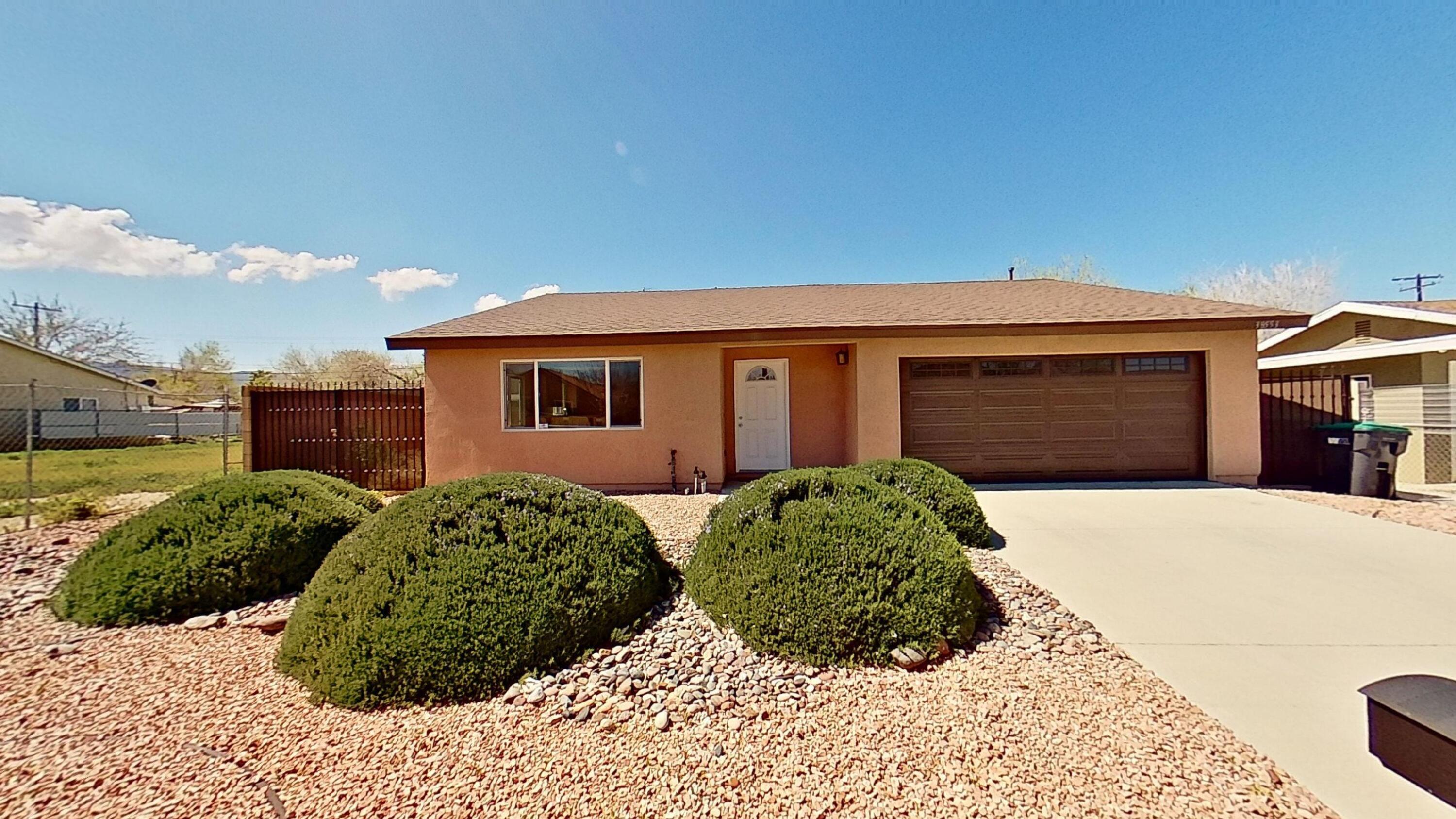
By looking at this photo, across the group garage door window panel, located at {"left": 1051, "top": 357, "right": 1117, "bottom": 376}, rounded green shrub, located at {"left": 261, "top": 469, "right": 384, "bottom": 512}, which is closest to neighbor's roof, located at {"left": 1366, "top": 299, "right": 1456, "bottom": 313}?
garage door window panel, located at {"left": 1051, "top": 357, "right": 1117, "bottom": 376}

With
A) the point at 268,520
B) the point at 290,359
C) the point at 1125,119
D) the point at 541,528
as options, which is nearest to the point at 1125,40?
the point at 1125,119

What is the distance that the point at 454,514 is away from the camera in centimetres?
340

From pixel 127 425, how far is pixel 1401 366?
42.1 m

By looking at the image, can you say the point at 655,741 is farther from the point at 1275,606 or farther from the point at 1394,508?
the point at 1394,508

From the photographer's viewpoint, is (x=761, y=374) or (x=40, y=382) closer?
(x=761, y=374)

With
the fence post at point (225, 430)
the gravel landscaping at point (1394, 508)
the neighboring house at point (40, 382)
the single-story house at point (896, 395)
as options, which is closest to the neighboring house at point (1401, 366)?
the gravel landscaping at point (1394, 508)

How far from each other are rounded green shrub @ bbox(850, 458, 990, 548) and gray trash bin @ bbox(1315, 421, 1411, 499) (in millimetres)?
6875

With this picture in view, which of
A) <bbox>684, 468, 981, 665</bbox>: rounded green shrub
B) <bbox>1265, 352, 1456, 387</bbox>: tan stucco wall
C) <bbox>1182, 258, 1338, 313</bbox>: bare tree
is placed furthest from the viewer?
<bbox>1182, 258, 1338, 313</bbox>: bare tree

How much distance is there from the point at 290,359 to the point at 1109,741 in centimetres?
4311

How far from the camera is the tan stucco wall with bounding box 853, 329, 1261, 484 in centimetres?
818

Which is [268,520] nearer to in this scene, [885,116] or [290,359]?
[885,116]

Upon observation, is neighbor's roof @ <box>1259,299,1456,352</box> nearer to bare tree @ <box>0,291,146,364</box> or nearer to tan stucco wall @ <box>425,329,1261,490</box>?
tan stucco wall @ <box>425,329,1261,490</box>

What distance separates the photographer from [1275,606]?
12.3 feet

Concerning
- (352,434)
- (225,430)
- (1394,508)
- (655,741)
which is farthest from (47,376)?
(1394,508)
